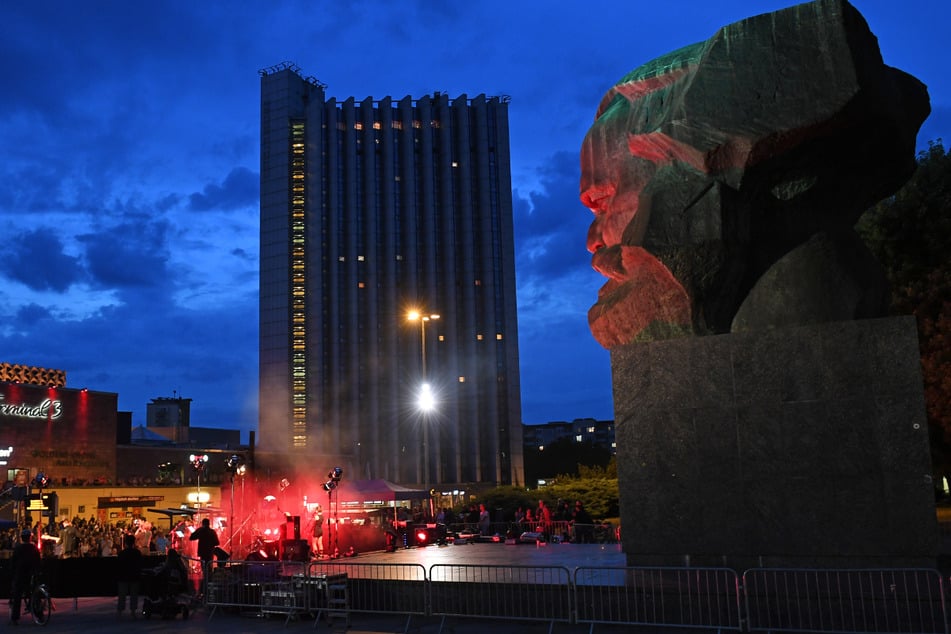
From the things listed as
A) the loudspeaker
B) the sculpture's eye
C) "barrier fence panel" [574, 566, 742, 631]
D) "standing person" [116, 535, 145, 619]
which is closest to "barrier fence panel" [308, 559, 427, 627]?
"barrier fence panel" [574, 566, 742, 631]

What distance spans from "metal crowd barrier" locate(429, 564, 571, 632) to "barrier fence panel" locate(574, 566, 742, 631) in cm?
36

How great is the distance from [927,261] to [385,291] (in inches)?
2446

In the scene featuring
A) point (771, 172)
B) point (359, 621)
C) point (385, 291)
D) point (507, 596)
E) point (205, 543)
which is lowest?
point (359, 621)

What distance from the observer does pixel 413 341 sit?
277ft

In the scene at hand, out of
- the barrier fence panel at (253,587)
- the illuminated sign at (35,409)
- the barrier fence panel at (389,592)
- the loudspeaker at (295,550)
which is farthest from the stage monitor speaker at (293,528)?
the illuminated sign at (35,409)

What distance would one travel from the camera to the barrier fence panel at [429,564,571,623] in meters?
12.2

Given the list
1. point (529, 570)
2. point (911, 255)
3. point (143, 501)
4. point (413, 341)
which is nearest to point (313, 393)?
point (413, 341)

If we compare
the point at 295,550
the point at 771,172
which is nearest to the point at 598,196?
the point at 771,172

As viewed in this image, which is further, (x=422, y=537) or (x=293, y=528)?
(x=422, y=537)

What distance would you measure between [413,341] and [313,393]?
1087 cm

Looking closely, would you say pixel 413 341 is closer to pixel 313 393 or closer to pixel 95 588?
pixel 313 393

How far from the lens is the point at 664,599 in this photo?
37.1ft

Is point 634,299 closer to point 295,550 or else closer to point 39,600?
point 39,600

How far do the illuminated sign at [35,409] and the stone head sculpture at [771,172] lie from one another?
3188cm
